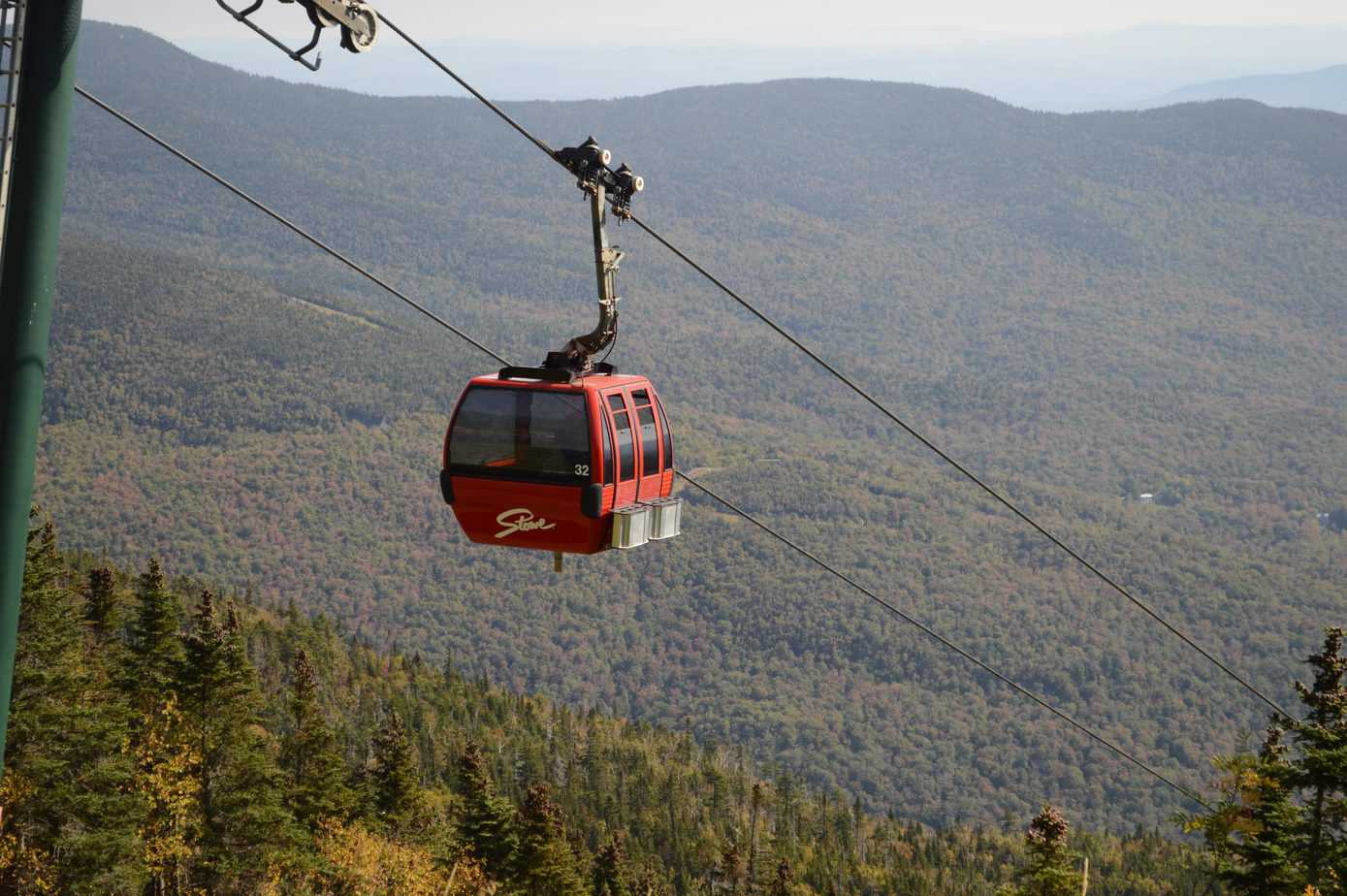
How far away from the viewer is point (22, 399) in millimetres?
8578

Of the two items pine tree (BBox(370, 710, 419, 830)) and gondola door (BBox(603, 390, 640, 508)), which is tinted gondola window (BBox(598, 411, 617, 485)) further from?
pine tree (BBox(370, 710, 419, 830))

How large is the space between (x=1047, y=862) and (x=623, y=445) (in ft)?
68.8

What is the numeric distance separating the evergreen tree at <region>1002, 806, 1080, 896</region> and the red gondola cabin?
759 inches

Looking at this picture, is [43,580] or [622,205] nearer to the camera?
[622,205]

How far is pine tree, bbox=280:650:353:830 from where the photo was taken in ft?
216

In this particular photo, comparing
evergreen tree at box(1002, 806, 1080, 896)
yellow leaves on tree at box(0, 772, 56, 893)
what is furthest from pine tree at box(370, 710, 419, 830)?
evergreen tree at box(1002, 806, 1080, 896)

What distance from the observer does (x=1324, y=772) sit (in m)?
33.4

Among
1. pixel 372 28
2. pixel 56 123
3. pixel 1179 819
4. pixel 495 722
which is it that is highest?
pixel 372 28

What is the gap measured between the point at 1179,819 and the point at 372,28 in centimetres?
3079

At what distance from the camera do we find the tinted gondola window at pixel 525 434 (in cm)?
1930

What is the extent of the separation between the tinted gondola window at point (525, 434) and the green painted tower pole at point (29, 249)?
10818 millimetres

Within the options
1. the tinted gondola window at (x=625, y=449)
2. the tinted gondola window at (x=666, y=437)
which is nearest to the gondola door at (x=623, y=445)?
the tinted gondola window at (x=625, y=449)

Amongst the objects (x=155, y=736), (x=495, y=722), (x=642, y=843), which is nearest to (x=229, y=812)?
(x=155, y=736)

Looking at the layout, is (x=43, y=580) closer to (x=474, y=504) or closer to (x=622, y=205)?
(x=474, y=504)
